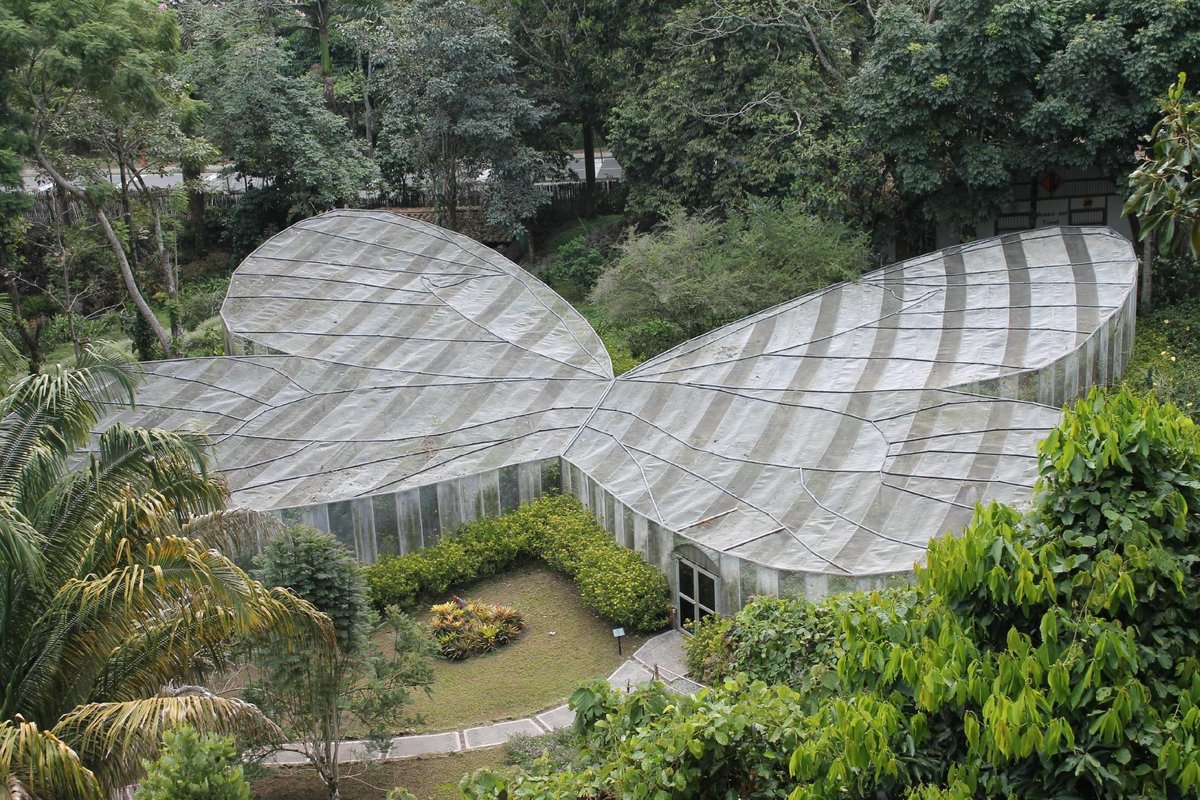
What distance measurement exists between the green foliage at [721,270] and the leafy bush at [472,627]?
10.2m

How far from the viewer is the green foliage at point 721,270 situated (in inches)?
1037

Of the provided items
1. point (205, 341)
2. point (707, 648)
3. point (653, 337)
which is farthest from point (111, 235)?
point (707, 648)

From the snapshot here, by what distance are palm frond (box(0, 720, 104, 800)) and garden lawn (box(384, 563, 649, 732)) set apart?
6.98m

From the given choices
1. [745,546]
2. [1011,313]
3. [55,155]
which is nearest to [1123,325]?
[1011,313]

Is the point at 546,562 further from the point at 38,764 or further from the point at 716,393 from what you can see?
the point at 38,764

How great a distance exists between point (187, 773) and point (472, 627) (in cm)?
958

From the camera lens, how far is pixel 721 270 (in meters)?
26.7

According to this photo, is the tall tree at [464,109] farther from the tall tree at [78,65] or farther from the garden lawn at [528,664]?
the garden lawn at [528,664]

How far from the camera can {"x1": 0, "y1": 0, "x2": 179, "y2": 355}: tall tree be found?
24688 mm

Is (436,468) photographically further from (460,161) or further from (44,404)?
(460,161)

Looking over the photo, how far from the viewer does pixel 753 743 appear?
8.73 meters

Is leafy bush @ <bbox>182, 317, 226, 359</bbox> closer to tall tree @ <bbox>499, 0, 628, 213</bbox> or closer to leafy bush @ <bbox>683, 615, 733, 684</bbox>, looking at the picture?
tall tree @ <bbox>499, 0, 628, 213</bbox>

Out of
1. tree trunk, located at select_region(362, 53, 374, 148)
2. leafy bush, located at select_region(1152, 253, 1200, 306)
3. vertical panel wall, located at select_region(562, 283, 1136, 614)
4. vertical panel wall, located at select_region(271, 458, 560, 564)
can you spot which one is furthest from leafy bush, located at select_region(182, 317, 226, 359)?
leafy bush, located at select_region(1152, 253, 1200, 306)

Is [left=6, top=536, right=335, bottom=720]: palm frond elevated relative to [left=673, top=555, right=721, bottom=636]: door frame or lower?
elevated
